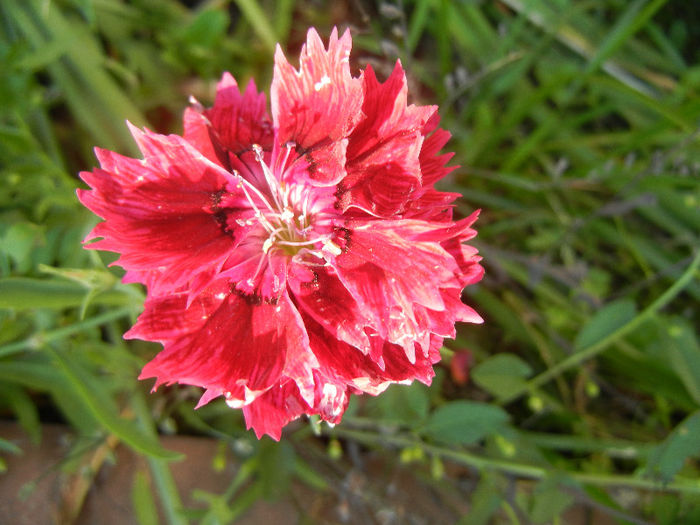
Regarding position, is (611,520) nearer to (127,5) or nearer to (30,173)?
(30,173)

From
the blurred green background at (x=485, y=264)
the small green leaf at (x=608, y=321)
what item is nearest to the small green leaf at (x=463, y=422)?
the blurred green background at (x=485, y=264)

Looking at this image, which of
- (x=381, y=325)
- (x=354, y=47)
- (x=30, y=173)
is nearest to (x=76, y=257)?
(x=30, y=173)

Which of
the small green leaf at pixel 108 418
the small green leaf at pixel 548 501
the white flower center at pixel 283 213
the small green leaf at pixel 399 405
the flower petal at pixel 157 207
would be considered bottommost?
the small green leaf at pixel 548 501

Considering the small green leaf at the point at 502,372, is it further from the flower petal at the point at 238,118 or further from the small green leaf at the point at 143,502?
the small green leaf at the point at 143,502

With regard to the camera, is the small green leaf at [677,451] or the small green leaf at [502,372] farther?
the small green leaf at [502,372]

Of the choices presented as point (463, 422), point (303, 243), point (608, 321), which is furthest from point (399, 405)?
point (303, 243)

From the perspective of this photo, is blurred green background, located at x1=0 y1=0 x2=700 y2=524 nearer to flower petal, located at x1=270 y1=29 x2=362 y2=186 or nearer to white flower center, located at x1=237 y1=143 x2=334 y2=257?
white flower center, located at x1=237 y1=143 x2=334 y2=257

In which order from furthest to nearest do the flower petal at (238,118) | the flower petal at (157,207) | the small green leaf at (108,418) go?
the small green leaf at (108,418)
the flower petal at (238,118)
the flower petal at (157,207)
